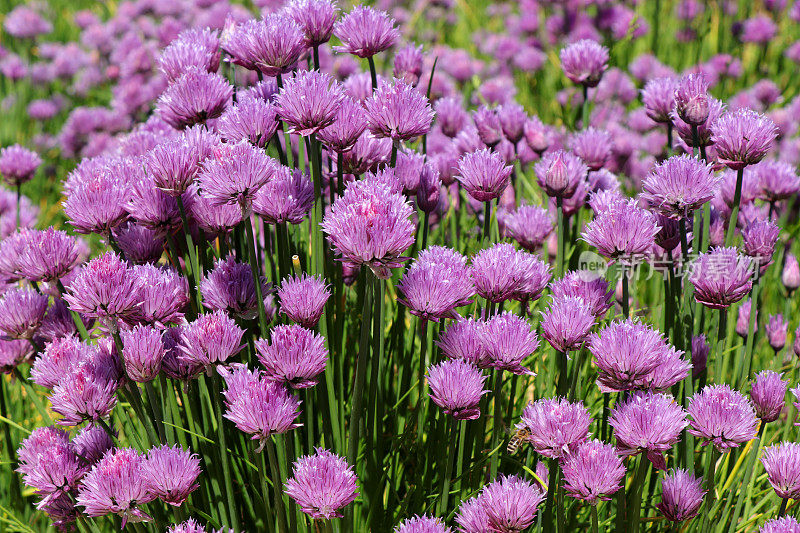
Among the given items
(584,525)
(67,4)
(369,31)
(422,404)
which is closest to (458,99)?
(369,31)

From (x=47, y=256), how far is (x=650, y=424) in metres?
1.36

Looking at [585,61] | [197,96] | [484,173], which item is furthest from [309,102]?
[585,61]

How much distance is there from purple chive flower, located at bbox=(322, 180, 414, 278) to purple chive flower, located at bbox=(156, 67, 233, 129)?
0.55 meters

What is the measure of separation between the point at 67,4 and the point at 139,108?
15.8ft

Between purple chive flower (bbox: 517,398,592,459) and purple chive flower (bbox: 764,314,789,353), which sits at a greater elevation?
purple chive flower (bbox: 517,398,592,459)

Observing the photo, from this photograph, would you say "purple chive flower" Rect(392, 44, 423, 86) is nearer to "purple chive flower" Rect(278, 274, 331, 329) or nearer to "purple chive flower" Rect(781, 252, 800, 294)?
"purple chive flower" Rect(278, 274, 331, 329)

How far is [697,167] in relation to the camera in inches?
61.2

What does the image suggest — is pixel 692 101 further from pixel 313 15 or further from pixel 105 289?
pixel 105 289

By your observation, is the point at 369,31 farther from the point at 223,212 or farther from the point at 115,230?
the point at 115,230

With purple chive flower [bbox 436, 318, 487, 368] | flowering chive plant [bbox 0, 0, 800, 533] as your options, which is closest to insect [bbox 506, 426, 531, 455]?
flowering chive plant [bbox 0, 0, 800, 533]

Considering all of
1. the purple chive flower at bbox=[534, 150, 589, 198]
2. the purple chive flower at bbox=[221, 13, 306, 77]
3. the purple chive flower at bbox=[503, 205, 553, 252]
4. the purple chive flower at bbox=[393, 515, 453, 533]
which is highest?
the purple chive flower at bbox=[221, 13, 306, 77]

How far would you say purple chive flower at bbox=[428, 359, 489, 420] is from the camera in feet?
4.66

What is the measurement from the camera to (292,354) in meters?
1.37

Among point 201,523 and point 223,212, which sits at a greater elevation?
point 223,212
